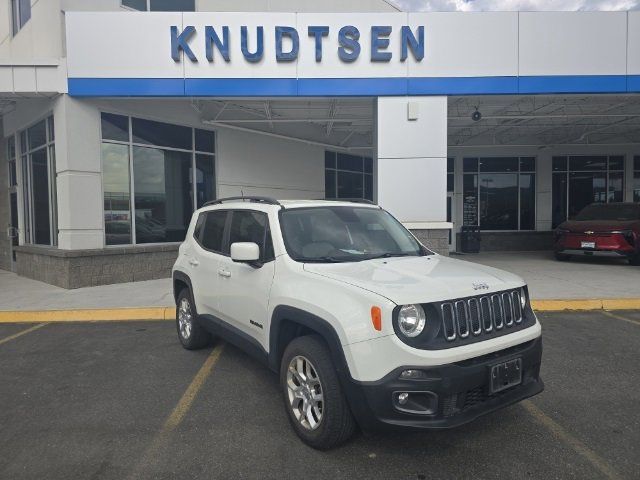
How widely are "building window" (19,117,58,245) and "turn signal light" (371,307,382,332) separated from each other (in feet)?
34.2

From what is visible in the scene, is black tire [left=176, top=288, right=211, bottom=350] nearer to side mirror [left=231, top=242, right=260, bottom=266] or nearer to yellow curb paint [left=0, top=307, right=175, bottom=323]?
side mirror [left=231, top=242, right=260, bottom=266]

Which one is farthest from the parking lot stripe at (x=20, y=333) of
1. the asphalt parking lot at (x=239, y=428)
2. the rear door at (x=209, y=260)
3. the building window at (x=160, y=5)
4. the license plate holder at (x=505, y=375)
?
the building window at (x=160, y=5)

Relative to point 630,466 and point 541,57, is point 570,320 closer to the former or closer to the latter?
point 630,466

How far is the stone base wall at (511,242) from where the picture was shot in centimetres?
1752

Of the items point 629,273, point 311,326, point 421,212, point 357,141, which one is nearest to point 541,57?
point 421,212

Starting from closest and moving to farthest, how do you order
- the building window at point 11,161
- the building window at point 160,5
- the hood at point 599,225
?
the building window at point 160,5 → the hood at point 599,225 → the building window at point 11,161

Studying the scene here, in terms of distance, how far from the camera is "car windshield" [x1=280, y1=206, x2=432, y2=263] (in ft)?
12.3

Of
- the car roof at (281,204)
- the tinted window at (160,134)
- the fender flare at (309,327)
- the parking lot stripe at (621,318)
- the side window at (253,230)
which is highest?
the tinted window at (160,134)

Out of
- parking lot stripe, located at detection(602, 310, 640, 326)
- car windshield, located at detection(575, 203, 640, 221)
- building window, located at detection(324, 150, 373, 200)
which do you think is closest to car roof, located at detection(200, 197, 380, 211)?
parking lot stripe, located at detection(602, 310, 640, 326)

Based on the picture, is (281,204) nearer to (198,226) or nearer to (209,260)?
(209,260)

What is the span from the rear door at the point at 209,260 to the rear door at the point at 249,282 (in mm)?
130

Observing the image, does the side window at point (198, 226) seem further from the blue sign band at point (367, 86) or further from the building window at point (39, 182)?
the building window at point (39, 182)

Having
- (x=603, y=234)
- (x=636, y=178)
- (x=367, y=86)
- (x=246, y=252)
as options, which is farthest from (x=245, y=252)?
(x=636, y=178)

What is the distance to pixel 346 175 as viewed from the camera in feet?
56.4
